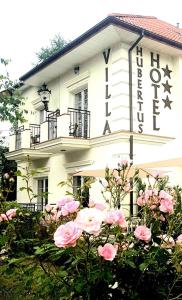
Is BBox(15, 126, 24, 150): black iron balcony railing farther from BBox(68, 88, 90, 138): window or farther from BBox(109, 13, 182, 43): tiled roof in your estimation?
BBox(109, 13, 182, 43): tiled roof

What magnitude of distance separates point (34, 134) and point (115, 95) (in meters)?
6.37

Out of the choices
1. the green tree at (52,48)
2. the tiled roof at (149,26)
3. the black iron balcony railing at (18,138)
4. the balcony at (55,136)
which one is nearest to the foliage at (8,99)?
the balcony at (55,136)

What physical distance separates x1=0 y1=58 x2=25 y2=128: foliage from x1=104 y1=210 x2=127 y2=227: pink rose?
1162 centimetres

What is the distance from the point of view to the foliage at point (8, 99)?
43.8 feet

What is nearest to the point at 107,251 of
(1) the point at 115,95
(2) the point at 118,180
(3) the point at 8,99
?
(2) the point at 118,180

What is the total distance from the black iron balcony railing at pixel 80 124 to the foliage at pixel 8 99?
1808mm

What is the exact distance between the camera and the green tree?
2766 cm

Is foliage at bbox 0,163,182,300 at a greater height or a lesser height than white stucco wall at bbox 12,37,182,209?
lesser

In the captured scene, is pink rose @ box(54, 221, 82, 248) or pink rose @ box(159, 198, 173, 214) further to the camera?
pink rose @ box(159, 198, 173, 214)

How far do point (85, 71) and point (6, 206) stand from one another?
39.4 feet

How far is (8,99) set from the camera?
1345 centimetres

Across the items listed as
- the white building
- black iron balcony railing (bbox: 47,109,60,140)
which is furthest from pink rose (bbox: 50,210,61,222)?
black iron balcony railing (bbox: 47,109,60,140)

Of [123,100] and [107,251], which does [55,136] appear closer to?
[123,100]

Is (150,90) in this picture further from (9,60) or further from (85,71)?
(9,60)
